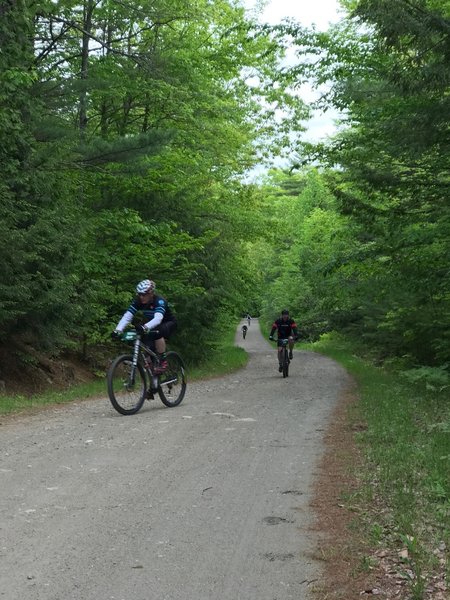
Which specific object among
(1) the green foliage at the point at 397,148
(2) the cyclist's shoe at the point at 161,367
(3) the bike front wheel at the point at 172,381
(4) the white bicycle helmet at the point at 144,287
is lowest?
(3) the bike front wheel at the point at 172,381

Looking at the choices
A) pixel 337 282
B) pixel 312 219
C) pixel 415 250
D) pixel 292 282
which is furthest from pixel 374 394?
pixel 292 282

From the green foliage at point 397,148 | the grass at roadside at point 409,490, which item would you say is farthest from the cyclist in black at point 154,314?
the green foliage at point 397,148

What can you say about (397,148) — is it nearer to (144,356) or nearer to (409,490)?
(144,356)

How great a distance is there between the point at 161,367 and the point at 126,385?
0.82 metres

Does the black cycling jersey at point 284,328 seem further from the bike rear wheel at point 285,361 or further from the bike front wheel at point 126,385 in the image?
the bike front wheel at point 126,385

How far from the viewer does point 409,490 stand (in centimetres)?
543

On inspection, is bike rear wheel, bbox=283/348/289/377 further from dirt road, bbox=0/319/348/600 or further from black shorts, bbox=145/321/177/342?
dirt road, bbox=0/319/348/600

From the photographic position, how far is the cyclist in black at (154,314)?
10.1 meters

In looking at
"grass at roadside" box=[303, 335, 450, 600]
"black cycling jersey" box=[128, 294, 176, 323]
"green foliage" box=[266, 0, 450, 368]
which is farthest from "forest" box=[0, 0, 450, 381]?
"grass at roadside" box=[303, 335, 450, 600]

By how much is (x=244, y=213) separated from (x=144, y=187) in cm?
771

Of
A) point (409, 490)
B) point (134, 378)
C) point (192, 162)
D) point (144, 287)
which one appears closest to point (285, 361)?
point (192, 162)

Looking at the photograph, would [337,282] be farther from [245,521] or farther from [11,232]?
[245,521]

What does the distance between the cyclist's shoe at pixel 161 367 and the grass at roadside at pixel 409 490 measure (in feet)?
10.7

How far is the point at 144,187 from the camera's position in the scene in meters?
17.4
